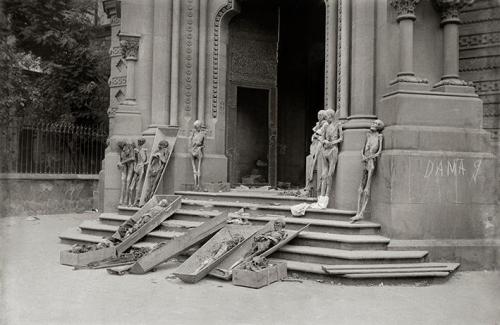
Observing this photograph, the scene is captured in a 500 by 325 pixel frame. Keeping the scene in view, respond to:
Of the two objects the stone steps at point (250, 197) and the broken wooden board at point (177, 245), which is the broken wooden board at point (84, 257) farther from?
the stone steps at point (250, 197)

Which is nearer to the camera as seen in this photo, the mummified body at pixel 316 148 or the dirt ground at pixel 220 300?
the dirt ground at pixel 220 300

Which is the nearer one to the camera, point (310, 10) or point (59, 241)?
point (59, 241)

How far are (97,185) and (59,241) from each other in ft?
23.2

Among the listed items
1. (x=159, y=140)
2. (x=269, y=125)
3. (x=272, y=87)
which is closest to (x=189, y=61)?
(x=159, y=140)

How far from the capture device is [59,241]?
10.3m

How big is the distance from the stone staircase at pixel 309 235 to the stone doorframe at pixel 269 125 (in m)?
3.08

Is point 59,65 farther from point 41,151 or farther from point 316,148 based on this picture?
point 316,148

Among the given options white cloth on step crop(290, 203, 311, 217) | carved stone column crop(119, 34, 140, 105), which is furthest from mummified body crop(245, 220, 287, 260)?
carved stone column crop(119, 34, 140, 105)

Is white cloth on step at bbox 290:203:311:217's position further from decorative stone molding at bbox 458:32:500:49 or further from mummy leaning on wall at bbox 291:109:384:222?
decorative stone molding at bbox 458:32:500:49

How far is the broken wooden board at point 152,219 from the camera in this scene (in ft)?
27.8

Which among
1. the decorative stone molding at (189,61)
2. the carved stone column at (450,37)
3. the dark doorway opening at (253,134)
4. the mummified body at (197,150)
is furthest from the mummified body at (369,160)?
the dark doorway opening at (253,134)

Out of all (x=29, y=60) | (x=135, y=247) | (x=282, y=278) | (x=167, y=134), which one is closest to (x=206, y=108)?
(x=167, y=134)

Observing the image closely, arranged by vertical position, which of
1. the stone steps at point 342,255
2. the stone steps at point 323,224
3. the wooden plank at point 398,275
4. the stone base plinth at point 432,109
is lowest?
the wooden plank at point 398,275

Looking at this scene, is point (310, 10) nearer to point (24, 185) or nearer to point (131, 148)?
point (131, 148)
